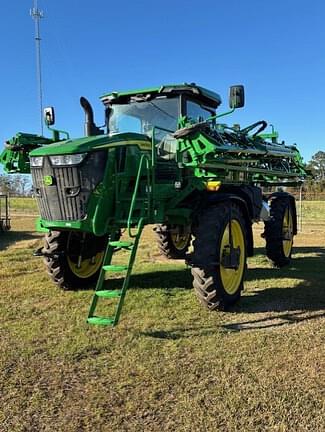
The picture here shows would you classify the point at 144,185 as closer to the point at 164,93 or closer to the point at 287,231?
the point at 164,93

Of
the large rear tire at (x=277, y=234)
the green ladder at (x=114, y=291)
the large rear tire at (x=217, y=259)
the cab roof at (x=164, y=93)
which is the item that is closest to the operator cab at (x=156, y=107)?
the cab roof at (x=164, y=93)

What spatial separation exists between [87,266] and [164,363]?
11.1 feet

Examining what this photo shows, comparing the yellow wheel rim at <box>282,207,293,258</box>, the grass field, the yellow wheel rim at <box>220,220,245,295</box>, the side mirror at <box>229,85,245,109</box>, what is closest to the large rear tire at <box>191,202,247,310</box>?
the yellow wheel rim at <box>220,220,245,295</box>

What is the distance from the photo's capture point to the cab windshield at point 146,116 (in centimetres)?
673

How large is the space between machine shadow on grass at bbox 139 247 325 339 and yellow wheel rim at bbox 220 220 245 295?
0.26 meters

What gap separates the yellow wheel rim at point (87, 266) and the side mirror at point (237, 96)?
3.14 metres

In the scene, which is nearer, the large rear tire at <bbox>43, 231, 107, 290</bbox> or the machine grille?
the machine grille

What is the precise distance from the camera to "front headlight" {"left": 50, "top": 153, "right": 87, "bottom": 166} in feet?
17.7

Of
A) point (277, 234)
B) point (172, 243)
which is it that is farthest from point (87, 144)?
point (172, 243)

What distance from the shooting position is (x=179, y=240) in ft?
33.9

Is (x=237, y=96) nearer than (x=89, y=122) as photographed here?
Yes

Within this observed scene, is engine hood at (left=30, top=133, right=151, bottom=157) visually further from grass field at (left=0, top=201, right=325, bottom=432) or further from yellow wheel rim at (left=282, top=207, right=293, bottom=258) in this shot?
yellow wheel rim at (left=282, top=207, right=293, bottom=258)

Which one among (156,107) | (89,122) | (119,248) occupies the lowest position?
(119,248)

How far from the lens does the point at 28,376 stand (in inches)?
156
